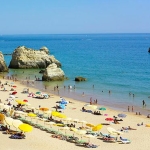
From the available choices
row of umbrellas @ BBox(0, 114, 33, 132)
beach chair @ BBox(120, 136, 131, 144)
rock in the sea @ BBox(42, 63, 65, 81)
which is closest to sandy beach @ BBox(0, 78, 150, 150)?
beach chair @ BBox(120, 136, 131, 144)

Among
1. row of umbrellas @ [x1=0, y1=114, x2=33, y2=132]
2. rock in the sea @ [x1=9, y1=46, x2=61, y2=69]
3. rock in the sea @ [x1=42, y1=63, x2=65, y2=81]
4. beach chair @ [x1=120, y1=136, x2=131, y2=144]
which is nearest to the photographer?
row of umbrellas @ [x1=0, y1=114, x2=33, y2=132]

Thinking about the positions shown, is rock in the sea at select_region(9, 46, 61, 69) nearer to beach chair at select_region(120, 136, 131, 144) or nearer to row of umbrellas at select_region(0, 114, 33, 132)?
row of umbrellas at select_region(0, 114, 33, 132)

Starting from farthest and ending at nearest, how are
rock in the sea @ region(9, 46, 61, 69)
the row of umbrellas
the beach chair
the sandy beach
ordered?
1. rock in the sea @ region(9, 46, 61, 69)
2. the beach chair
3. the row of umbrellas
4. the sandy beach

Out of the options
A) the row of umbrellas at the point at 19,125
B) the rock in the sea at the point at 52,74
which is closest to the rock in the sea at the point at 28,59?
the rock in the sea at the point at 52,74

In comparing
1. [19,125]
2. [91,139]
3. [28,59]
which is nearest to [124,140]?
[91,139]

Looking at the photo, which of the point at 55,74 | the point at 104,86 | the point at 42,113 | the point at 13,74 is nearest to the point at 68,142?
the point at 42,113

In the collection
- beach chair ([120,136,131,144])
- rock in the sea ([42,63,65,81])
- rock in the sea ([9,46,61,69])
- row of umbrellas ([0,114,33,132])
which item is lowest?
beach chair ([120,136,131,144])

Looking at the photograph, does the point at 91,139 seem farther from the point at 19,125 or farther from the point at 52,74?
the point at 52,74

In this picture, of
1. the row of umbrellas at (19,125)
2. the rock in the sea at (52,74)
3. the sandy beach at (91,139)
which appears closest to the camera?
the sandy beach at (91,139)

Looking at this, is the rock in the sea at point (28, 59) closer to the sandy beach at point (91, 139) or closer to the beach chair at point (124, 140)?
the sandy beach at point (91, 139)

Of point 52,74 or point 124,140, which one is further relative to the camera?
point 52,74

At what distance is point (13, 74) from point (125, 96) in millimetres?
30961

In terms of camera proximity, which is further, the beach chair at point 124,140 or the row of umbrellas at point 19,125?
the beach chair at point 124,140

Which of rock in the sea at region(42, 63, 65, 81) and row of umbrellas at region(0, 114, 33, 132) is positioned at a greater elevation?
rock in the sea at region(42, 63, 65, 81)
